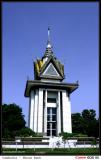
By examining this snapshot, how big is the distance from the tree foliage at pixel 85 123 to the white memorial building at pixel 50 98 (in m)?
2.25

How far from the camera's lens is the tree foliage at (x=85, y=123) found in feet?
99.6

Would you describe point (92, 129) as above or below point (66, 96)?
below

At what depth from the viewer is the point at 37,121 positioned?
2970 centimetres

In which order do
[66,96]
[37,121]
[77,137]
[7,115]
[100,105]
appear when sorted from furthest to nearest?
[7,115] → [66,96] → [37,121] → [77,137] → [100,105]

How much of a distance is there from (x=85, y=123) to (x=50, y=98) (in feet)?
25.1

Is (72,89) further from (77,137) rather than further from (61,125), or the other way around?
(77,137)

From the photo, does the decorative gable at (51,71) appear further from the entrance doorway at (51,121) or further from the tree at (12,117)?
the tree at (12,117)

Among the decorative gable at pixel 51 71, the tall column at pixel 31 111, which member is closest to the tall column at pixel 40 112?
the tall column at pixel 31 111

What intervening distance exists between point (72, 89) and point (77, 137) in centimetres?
849

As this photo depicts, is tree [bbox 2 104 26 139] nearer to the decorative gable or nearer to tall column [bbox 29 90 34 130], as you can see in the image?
tall column [bbox 29 90 34 130]

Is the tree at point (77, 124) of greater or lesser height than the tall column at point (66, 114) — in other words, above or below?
below

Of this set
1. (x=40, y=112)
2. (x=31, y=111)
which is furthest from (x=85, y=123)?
(x=40, y=112)

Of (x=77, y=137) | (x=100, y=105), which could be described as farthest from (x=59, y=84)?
(x=100, y=105)

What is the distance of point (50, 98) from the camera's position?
31969mm
